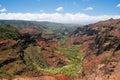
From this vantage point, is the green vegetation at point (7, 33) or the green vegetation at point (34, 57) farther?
the green vegetation at point (7, 33)

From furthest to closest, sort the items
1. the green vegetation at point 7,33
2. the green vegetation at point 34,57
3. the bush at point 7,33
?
the green vegetation at point 7,33
the bush at point 7,33
the green vegetation at point 34,57

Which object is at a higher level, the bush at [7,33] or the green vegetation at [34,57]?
the bush at [7,33]

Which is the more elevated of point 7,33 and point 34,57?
point 7,33

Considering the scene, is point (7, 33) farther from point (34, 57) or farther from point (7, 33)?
point (34, 57)

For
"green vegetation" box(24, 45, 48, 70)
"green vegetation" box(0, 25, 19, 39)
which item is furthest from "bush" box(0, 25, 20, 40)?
"green vegetation" box(24, 45, 48, 70)

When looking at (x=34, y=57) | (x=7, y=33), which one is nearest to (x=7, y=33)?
(x=7, y=33)

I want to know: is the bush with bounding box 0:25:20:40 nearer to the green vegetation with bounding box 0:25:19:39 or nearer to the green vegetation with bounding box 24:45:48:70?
the green vegetation with bounding box 0:25:19:39

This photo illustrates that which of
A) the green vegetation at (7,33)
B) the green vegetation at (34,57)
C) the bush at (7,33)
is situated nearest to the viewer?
the green vegetation at (34,57)

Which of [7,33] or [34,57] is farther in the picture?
[7,33]

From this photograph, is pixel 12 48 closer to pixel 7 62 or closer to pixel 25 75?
pixel 7 62

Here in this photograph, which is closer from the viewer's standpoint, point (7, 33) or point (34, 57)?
point (34, 57)

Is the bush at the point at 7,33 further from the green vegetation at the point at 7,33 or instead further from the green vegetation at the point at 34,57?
the green vegetation at the point at 34,57

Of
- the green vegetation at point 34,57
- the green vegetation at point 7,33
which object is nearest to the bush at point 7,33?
the green vegetation at point 7,33

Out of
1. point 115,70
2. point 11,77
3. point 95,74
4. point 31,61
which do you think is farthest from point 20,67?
point 115,70
